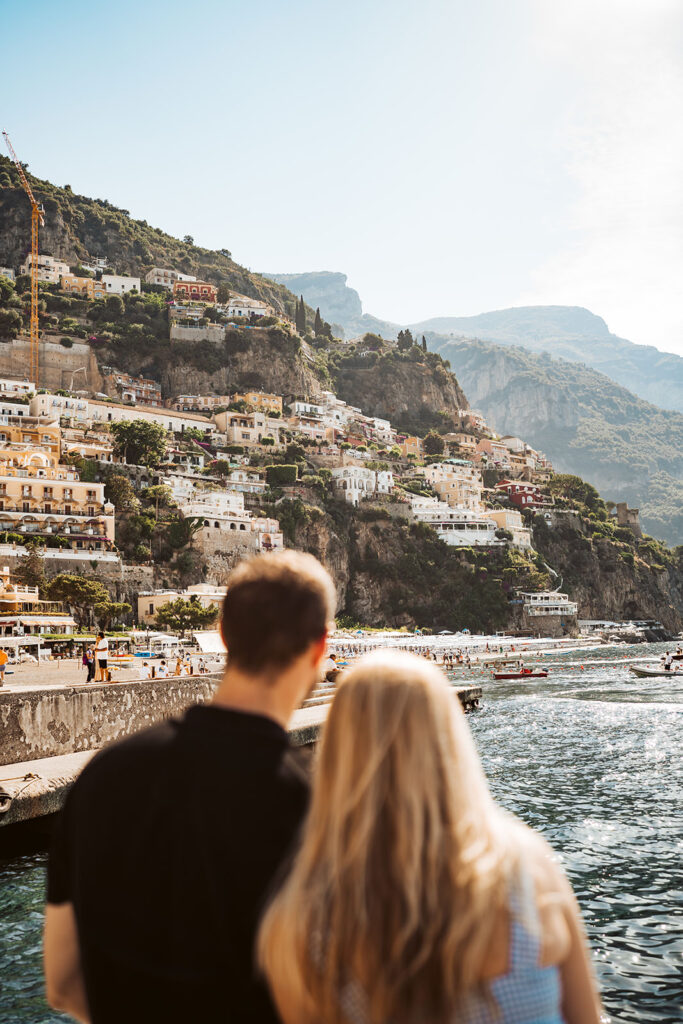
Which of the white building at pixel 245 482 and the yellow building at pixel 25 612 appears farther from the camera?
the white building at pixel 245 482

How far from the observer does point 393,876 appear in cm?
148

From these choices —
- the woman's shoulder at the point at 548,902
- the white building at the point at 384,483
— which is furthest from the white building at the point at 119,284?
the woman's shoulder at the point at 548,902

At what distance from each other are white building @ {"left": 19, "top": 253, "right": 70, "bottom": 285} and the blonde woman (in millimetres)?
118280

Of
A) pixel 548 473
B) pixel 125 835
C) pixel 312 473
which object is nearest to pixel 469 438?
pixel 548 473

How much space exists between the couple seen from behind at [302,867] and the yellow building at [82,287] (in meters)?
114

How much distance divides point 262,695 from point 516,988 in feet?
2.51

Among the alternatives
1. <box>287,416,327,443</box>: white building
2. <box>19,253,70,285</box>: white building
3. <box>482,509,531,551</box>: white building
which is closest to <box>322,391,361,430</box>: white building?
<box>287,416,327,443</box>: white building

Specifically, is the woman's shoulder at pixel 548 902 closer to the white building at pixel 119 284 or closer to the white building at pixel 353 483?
the white building at pixel 353 483

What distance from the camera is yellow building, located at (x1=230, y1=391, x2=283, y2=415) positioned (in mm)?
97125

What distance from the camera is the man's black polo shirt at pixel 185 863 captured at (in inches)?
64.9

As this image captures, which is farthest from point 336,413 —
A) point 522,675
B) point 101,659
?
point 101,659

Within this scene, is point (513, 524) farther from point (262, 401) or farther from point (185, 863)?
point (185, 863)

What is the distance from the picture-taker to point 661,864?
9859mm

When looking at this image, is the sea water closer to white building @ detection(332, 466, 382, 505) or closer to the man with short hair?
the man with short hair
